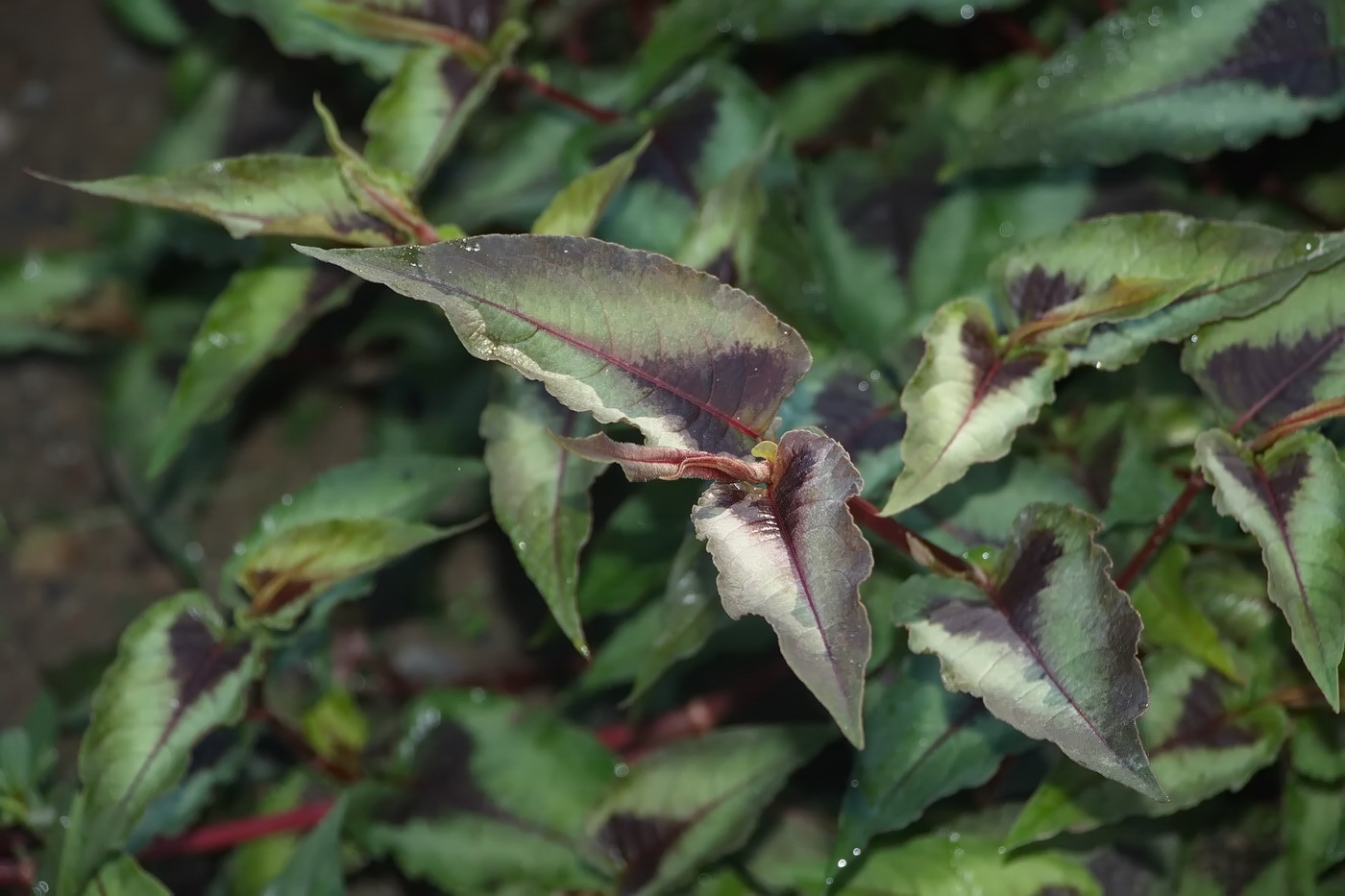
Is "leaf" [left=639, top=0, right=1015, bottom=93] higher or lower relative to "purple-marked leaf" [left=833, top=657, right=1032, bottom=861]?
higher

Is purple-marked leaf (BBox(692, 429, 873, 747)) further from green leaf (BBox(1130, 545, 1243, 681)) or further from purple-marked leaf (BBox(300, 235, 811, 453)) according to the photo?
green leaf (BBox(1130, 545, 1243, 681))

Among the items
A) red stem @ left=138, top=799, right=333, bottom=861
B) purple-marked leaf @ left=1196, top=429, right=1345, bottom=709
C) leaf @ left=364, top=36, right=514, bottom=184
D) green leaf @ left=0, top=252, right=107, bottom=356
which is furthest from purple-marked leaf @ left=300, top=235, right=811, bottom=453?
green leaf @ left=0, top=252, right=107, bottom=356

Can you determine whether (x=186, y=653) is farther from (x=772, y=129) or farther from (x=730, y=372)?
(x=772, y=129)

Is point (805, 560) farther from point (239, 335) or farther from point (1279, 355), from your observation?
point (239, 335)

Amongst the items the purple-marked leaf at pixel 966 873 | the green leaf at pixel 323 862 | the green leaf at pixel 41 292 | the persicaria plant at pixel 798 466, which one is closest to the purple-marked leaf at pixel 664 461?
the persicaria plant at pixel 798 466

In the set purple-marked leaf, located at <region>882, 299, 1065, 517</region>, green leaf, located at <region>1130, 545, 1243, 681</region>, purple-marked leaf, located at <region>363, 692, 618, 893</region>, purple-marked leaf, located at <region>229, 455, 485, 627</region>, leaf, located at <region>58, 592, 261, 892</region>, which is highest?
purple-marked leaf, located at <region>882, 299, 1065, 517</region>

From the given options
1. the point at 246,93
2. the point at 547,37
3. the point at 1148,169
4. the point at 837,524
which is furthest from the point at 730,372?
the point at 246,93
